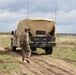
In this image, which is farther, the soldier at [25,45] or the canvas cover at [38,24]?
the canvas cover at [38,24]

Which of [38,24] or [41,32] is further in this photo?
[38,24]

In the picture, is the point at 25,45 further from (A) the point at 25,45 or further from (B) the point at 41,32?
(B) the point at 41,32

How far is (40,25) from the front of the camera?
67.4 ft

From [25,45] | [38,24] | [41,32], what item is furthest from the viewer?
[38,24]

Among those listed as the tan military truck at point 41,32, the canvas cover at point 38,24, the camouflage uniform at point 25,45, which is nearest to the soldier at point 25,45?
the camouflage uniform at point 25,45

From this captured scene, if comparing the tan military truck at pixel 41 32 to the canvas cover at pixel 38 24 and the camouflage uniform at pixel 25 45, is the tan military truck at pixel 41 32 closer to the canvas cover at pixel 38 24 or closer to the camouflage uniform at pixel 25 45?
the canvas cover at pixel 38 24

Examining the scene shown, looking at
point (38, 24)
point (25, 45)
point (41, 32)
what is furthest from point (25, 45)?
point (38, 24)

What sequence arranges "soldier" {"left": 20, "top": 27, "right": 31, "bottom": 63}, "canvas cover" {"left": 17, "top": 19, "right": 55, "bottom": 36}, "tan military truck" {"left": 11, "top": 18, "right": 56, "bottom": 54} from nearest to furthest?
"soldier" {"left": 20, "top": 27, "right": 31, "bottom": 63} < "tan military truck" {"left": 11, "top": 18, "right": 56, "bottom": 54} < "canvas cover" {"left": 17, "top": 19, "right": 55, "bottom": 36}

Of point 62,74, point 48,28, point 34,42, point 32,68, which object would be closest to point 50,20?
point 48,28

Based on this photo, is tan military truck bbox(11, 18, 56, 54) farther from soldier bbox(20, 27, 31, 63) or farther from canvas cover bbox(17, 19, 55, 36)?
soldier bbox(20, 27, 31, 63)

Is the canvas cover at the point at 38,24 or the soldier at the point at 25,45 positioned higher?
the canvas cover at the point at 38,24

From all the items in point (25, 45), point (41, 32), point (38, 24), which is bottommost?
point (25, 45)

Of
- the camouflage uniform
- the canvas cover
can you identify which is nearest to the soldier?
the camouflage uniform

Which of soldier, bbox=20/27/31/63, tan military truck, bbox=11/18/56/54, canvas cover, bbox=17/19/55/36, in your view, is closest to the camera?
soldier, bbox=20/27/31/63
